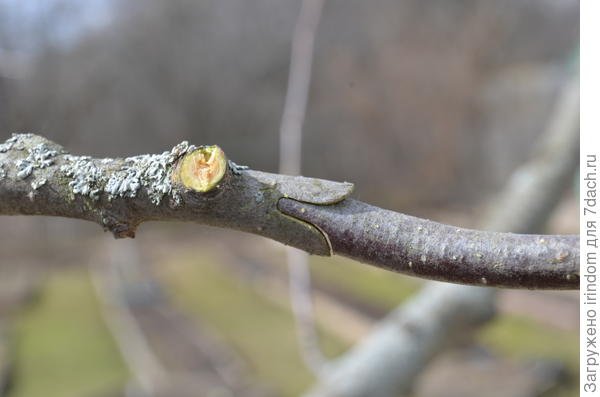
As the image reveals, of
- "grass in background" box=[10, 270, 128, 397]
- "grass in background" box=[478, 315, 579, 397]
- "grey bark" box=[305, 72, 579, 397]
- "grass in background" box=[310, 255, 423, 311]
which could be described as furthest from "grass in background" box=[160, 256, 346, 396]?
"grey bark" box=[305, 72, 579, 397]

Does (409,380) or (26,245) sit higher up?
(409,380)

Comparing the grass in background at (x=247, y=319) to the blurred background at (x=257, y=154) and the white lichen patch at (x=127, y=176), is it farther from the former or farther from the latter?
the white lichen patch at (x=127, y=176)

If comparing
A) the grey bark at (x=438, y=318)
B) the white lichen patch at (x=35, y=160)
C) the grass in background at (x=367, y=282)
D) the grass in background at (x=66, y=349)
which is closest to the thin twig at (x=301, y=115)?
the grey bark at (x=438, y=318)

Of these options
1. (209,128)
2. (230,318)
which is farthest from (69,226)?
(230,318)

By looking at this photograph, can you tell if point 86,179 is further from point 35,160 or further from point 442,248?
point 442,248

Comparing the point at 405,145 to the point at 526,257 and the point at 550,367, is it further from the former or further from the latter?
the point at 526,257

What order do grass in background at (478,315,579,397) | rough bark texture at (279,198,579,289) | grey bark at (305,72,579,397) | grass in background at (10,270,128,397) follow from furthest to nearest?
grass in background at (10,270,128,397) → grass in background at (478,315,579,397) → grey bark at (305,72,579,397) → rough bark texture at (279,198,579,289)

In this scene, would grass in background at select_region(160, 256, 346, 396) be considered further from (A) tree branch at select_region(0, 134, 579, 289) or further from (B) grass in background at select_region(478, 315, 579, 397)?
(A) tree branch at select_region(0, 134, 579, 289)
